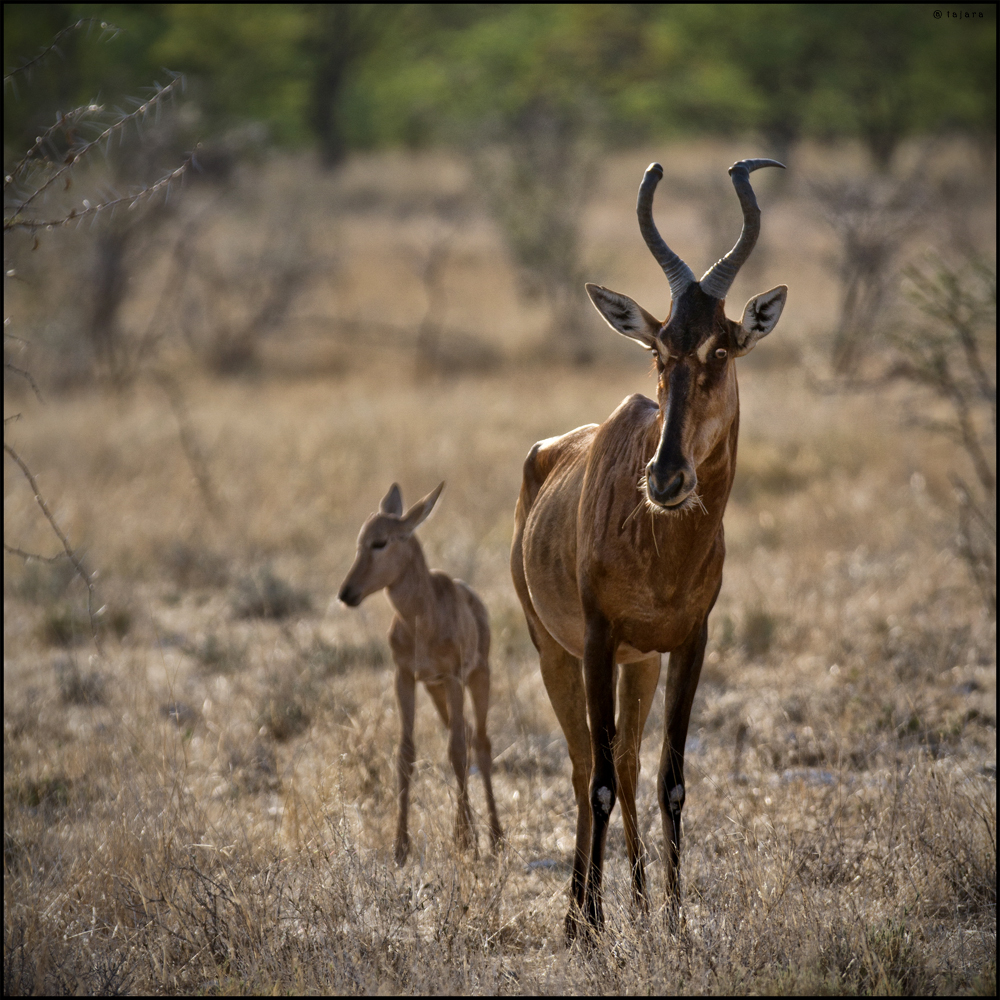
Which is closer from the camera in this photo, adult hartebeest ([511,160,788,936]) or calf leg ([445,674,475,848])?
adult hartebeest ([511,160,788,936])

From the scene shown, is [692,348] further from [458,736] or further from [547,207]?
[547,207]

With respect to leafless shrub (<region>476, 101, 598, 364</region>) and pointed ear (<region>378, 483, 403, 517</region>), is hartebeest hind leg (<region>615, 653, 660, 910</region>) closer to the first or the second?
pointed ear (<region>378, 483, 403, 517</region>)

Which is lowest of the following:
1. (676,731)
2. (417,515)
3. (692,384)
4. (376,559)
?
(676,731)

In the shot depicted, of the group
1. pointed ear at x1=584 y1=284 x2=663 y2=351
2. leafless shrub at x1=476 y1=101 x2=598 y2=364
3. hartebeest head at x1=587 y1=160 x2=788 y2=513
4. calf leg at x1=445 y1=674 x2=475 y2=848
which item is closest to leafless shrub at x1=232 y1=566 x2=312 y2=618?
calf leg at x1=445 y1=674 x2=475 y2=848

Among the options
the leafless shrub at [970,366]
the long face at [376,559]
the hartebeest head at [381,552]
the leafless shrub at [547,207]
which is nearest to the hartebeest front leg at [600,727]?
the hartebeest head at [381,552]

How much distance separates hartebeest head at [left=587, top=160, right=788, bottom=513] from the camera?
11.5 feet

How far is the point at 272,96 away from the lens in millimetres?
40438

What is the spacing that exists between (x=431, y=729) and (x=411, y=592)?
1265 mm

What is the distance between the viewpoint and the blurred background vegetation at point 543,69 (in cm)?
2908

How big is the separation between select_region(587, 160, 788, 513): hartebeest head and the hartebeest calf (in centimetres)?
180

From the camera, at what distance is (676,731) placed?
4.07 metres

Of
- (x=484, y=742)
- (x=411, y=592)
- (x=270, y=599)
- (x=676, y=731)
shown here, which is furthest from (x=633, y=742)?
(x=270, y=599)

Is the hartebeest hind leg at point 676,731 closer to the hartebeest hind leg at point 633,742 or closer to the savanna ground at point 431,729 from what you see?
the hartebeest hind leg at point 633,742

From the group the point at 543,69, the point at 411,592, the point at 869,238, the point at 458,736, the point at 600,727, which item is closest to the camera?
the point at 600,727
